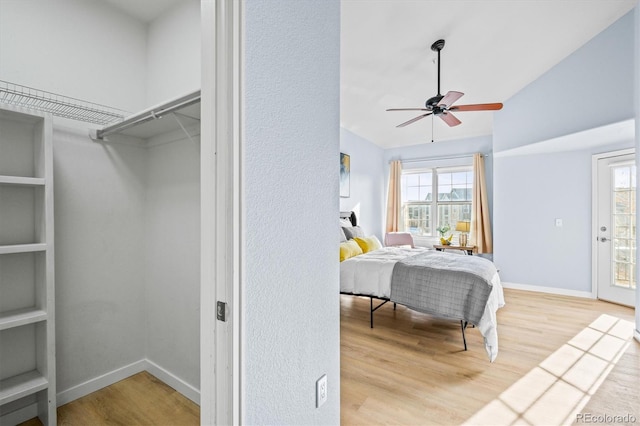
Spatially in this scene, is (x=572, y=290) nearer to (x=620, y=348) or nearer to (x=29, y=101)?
(x=620, y=348)

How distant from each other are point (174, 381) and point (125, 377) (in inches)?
16.1

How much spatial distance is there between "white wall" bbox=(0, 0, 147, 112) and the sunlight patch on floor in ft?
10.1

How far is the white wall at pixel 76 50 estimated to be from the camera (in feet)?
5.52

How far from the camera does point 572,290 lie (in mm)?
4172

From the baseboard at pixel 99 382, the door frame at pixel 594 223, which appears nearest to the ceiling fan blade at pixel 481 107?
the door frame at pixel 594 223

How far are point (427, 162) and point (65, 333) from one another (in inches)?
241

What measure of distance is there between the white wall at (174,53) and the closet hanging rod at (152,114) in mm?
310

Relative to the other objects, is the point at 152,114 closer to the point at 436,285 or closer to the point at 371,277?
the point at 371,277

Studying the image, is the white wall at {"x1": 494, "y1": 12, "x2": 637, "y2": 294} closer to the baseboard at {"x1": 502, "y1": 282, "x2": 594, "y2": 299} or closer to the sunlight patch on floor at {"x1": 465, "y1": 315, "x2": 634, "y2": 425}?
the baseboard at {"x1": 502, "y1": 282, "x2": 594, "y2": 299}

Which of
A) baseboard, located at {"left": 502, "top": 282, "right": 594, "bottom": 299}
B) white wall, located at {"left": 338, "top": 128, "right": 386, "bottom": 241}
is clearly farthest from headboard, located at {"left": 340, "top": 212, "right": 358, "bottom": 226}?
baseboard, located at {"left": 502, "top": 282, "right": 594, "bottom": 299}

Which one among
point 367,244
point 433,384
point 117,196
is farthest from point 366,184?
point 117,196

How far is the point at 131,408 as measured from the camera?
6.02ft

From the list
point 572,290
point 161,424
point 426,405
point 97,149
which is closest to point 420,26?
point 97,149

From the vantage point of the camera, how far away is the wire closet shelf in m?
1.68
